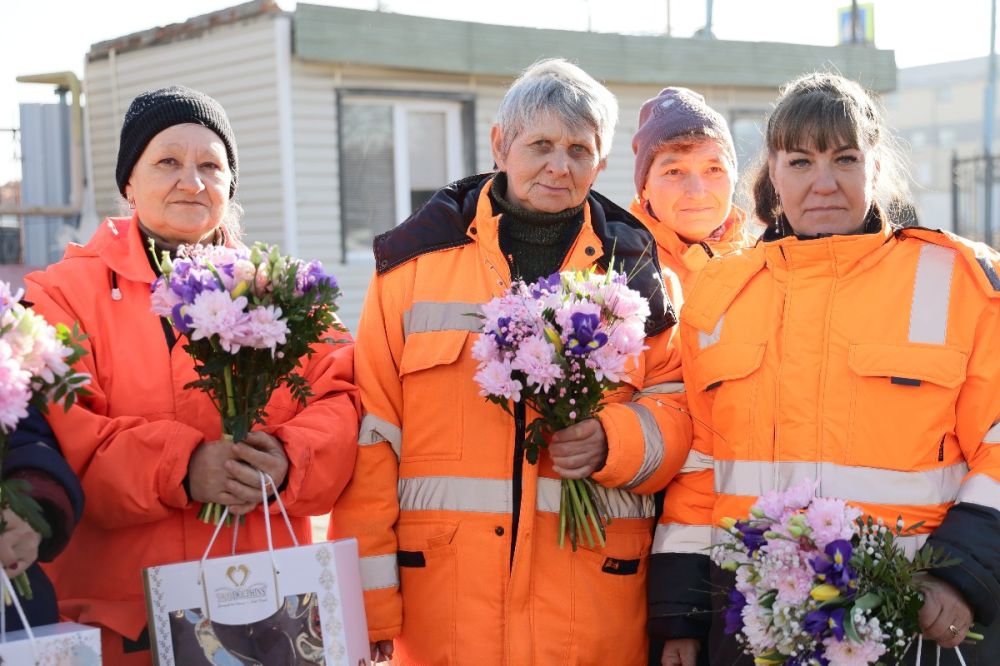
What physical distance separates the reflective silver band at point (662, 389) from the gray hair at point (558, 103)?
815 millimetres

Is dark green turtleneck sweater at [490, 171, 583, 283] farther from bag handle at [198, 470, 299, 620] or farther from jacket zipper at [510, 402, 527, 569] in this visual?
bag handle at [198, 470, 299, 620]

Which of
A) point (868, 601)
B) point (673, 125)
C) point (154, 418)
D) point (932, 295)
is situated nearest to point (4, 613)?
point (154, 418)

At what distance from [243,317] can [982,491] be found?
2091mm

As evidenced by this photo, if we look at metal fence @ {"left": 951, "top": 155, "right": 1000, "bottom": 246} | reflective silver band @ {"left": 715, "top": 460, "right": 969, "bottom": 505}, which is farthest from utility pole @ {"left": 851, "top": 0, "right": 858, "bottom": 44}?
reflective silver band @ {"left": 715, "top": 460, "right": 969, "bottom": 505}

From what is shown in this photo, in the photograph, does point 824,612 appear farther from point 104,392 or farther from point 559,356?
point 104,392

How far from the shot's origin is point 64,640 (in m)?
2.53

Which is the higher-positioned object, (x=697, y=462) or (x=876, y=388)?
(x=876, y=388)

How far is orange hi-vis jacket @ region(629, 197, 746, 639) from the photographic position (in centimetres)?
343

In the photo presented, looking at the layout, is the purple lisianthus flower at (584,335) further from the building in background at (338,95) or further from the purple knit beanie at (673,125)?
the building in background at (338,95)

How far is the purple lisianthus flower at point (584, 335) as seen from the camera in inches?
121

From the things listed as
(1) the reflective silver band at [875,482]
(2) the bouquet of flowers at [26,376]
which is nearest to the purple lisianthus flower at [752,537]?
(1) the reflective silver band at [875,482]

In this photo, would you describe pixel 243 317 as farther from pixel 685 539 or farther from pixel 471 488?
pixel 685 539

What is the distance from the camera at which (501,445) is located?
3.44m

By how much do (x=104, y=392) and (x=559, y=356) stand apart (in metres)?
1.40
